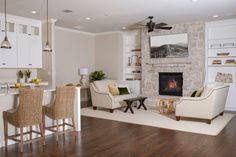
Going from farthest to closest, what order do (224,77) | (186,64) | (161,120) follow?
(186,64), (224,77), (161,120)

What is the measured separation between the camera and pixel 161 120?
20.5 feet

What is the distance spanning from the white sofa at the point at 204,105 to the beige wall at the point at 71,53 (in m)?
5.00

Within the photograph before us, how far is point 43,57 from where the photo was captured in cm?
800

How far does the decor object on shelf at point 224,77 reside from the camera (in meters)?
8.00

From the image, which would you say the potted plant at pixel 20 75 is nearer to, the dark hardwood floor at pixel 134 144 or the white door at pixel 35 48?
the white door at pixel 35 48

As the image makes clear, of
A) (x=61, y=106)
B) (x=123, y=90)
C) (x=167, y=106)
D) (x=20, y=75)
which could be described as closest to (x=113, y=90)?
(x=123, y=90)

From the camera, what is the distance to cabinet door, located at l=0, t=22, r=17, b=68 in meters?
6.98

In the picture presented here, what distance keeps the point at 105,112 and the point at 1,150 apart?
152 inches

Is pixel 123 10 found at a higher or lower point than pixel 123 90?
higher

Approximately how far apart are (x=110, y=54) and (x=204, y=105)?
5.39 m

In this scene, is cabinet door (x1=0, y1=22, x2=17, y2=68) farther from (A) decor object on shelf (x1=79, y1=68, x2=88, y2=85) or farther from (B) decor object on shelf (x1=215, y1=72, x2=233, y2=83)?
(B) decor object on shelf (x1=215, y1=72, x2=233, y2=83)

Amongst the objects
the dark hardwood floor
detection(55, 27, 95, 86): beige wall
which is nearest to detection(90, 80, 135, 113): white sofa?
detection(55, 27, 95, 86): beige wall

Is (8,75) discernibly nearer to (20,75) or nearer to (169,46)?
(20,75)

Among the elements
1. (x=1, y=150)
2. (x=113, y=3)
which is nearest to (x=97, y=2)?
(x=113, y=3)
